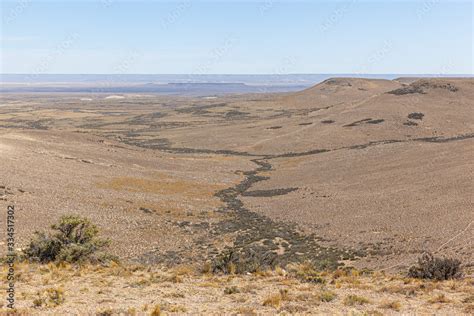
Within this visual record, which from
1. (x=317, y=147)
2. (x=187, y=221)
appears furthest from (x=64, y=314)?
(x=317, y=147)

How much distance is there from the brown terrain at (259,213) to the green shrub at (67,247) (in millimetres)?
1613

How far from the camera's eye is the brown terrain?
1546 cm

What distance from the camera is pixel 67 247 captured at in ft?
71.1

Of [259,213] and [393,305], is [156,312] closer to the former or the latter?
[393,305]

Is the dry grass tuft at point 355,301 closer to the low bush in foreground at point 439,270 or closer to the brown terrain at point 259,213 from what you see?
the brown terrain at point 259,213

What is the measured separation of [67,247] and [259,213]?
21.0 metres

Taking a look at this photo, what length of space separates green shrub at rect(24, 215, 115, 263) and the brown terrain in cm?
161

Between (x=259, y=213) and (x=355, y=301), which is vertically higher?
(x=355, y=301)

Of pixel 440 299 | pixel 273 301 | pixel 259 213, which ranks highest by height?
pixel 273 301

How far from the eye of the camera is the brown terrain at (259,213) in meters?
15.5

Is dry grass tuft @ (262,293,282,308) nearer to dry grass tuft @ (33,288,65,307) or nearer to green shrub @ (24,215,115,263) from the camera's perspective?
dry grass tuft @ (33,288,65,307)

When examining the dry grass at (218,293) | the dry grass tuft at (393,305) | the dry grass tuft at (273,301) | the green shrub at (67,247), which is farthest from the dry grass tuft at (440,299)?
the green shrub at (67,247)

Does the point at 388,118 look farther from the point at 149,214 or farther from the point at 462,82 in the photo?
the point at 149,214

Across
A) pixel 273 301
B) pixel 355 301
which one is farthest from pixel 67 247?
pixel 355 301
